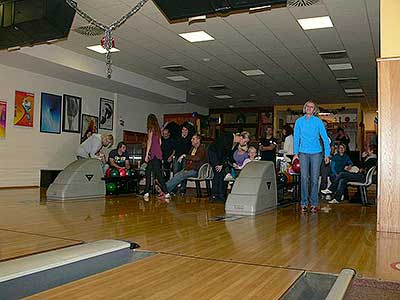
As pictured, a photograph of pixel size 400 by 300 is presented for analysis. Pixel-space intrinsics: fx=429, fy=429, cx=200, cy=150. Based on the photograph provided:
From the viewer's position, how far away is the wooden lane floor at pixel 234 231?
9.70 feet

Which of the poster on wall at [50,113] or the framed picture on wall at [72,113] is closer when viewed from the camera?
the poster on wall at [50,113]

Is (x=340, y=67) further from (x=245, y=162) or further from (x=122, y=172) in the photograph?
(x=122, y=172)

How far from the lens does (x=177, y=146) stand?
339 inches

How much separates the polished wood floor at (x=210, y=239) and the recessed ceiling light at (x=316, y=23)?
3206 millimetres

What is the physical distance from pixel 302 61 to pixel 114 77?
466 centimetres

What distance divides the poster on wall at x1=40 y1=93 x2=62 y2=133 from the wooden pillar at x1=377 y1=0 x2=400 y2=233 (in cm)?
846

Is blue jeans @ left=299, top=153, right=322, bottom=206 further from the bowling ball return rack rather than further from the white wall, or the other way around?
the white wall

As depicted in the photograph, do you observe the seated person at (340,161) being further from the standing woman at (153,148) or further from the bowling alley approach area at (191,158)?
the standing woman at (153,148)

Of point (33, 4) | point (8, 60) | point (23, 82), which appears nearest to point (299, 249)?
point (33, 4)

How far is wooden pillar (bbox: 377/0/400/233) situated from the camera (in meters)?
4.28

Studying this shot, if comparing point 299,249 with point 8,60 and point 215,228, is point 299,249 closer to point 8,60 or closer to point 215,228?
point 215,228

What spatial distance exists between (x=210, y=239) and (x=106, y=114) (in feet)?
31.7

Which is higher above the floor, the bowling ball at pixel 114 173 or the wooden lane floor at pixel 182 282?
the bowling ball at pixel 114 173

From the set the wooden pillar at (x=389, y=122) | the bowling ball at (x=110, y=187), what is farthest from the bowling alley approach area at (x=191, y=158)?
the bowling ball at (x=110, y=187)
